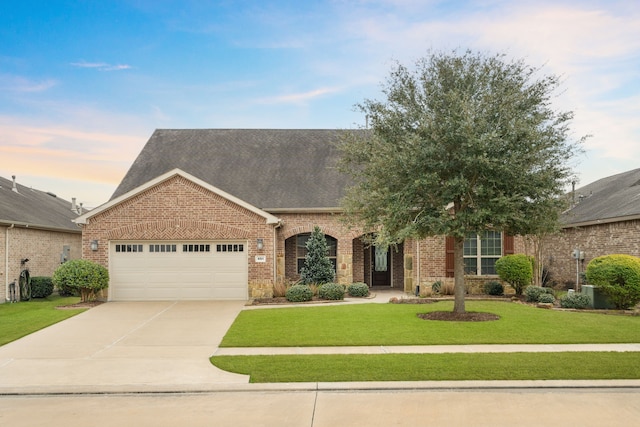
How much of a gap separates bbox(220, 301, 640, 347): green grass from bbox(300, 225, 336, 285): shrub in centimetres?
400

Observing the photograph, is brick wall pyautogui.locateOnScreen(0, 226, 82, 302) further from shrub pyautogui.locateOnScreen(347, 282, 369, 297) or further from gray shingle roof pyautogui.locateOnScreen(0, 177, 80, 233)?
shrub pyautogui.locateOnScreen(347, 282, 369, 297)

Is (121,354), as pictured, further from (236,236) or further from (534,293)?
(534,293)

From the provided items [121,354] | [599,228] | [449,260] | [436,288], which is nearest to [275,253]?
[436,288]

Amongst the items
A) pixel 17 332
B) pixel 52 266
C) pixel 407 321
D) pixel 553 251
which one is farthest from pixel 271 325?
pixel 553 251

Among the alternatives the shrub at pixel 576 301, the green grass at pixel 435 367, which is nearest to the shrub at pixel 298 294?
the shrub at pixel 576 301

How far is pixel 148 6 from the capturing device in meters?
17.2

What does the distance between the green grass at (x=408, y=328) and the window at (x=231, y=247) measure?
13.1 feet

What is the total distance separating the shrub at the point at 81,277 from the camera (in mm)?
19062

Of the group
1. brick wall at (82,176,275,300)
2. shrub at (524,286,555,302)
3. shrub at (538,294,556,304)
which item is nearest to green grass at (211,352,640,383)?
shrub at (538,294,556,304)

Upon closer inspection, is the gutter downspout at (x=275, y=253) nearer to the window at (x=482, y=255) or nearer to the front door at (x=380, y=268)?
the front door at (x=380, y=268)

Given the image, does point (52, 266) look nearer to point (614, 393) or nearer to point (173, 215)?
point (173, 215)

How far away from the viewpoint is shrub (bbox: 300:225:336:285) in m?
21.9

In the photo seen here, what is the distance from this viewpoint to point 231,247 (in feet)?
69.4

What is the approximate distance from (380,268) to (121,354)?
1613 centimetres
